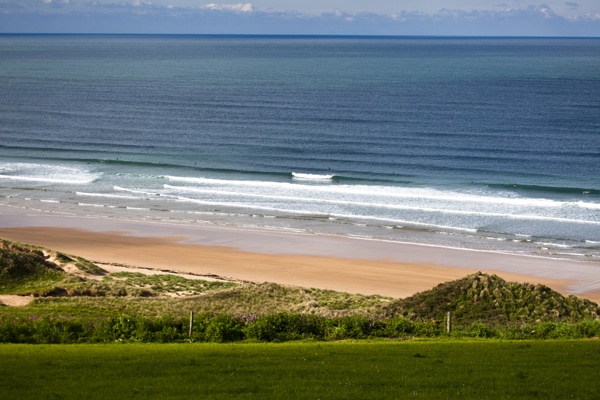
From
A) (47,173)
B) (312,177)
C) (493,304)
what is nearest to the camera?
(493,304)

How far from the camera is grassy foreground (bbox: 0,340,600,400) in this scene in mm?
17859

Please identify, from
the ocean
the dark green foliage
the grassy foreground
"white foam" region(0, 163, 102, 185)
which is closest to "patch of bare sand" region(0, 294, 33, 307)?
the dark green foliage

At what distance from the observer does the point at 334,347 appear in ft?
73.1

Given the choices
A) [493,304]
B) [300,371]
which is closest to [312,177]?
[493,304]

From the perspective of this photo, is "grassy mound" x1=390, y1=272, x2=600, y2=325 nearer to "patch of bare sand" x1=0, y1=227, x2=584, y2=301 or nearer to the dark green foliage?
"patch of bare sand" x1=0, y1=227, x2=584, y2=301

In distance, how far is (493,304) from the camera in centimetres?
2956

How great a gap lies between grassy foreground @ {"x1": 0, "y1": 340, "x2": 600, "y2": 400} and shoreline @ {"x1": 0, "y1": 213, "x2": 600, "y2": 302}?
51.9ft

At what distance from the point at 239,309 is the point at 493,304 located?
9.57 meters

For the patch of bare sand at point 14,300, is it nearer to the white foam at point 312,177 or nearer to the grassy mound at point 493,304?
the grassy mound at point 493,304

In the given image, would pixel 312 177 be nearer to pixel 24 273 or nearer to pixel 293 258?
pixel 293 258

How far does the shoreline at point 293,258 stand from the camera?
4006cm

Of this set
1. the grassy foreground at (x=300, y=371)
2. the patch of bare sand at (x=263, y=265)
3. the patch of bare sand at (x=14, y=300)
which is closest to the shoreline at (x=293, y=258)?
the patch of bare sand at (x=263, y=265)

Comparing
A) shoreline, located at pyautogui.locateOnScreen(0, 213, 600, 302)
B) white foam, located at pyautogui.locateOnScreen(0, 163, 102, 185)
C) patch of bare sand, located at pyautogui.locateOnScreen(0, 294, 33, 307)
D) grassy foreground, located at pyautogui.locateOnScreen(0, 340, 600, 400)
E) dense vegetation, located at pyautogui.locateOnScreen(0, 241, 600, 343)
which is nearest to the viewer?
grassy foreground, located at pyautogui.locateOnScreen(0, 340, 600, 400)

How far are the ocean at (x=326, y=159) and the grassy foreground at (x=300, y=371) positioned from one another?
84.1 feet
